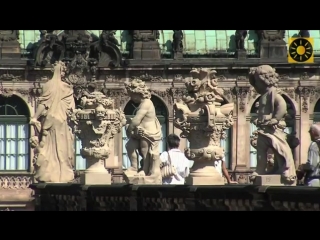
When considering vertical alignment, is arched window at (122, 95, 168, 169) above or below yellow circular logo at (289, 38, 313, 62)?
below

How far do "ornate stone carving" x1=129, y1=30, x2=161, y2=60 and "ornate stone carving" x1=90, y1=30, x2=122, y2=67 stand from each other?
2.24 feet

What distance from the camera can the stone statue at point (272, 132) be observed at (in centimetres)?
2436

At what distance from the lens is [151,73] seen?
61.0 meters

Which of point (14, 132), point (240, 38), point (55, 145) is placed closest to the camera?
point (55, 145)

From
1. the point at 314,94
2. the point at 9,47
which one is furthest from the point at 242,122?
the point at 9,47

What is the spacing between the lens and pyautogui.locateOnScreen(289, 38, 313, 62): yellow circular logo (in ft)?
198

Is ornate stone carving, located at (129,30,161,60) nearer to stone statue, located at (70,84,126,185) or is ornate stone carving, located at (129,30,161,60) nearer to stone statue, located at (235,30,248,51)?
stone statue, located at (235,30,248,51)

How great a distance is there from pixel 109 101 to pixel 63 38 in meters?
28.5

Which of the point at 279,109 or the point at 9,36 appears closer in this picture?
the point at 279,109

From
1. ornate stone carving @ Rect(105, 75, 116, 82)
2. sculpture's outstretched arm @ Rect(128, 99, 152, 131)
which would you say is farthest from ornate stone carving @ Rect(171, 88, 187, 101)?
sculpture's outstretched arm @ Rect(128, 99, 152, 131)

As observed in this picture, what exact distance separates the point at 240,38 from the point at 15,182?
8.64 m

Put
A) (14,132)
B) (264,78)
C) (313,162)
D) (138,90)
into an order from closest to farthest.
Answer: (313,162) < (264,78) < (138,90) < (14,132)

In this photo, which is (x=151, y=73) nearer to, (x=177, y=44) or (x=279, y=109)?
(x=177, y=44)

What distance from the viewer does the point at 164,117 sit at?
6091 cm
